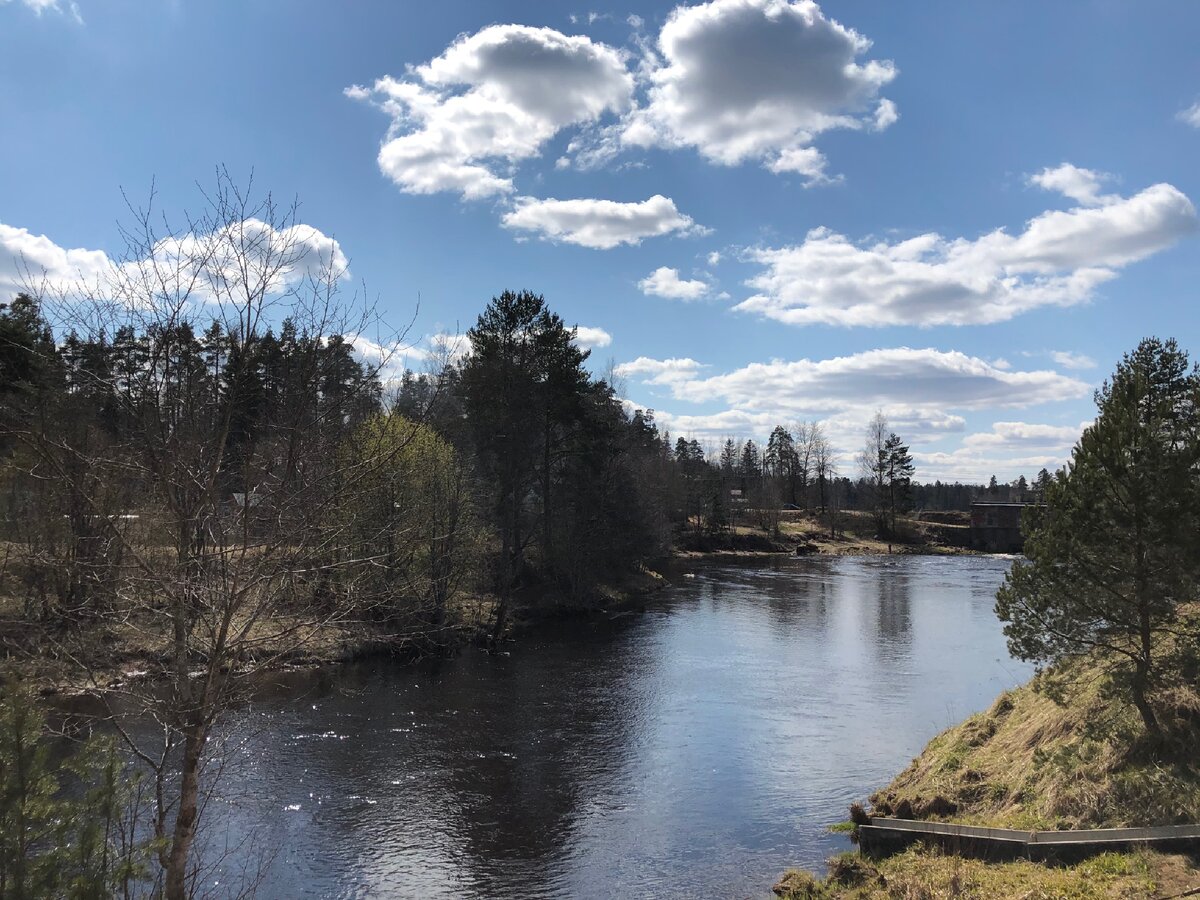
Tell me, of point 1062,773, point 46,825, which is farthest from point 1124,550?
point 46,825

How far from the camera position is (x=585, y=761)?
1667 centimetres

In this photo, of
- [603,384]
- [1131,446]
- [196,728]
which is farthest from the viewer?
[603,384]

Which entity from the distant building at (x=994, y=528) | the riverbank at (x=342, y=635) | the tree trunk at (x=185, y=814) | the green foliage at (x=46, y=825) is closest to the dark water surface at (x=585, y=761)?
the riverbank at (x=342, y=635)

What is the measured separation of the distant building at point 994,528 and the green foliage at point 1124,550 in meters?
78.5

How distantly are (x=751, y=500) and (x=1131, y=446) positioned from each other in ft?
261

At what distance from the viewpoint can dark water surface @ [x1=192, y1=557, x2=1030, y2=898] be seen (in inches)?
A: 467

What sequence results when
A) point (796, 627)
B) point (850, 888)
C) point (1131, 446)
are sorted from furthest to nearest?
1. point (796, 627)
2. point (1131, 446)
3. point (850, 888)

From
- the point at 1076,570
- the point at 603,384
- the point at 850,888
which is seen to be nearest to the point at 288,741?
the point at 850,888

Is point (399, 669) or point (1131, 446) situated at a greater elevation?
point (1131, 446)

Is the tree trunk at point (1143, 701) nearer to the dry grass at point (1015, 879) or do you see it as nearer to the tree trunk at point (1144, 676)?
the tree trunk at point (1144, 676)

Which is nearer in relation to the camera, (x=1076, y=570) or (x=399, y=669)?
(x=1076, y=570)

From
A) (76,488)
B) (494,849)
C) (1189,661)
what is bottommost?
(494,849)

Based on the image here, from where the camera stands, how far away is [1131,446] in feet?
33.8

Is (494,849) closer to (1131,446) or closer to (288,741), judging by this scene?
(288,741)
